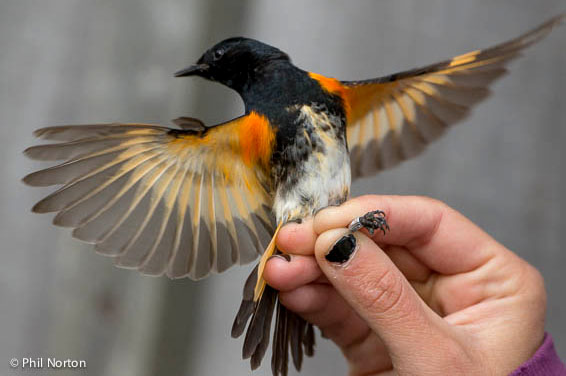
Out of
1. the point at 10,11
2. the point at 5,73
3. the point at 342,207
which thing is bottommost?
the point at 342,207

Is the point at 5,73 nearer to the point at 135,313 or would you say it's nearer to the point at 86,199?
the point at 86,199

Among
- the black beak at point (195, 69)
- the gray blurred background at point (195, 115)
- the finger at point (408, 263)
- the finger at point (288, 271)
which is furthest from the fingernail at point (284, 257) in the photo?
the gray blurred background at point (195, 115)

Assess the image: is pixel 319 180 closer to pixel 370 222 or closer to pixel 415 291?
pixel 370 222

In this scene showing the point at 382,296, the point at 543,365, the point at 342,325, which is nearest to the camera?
the point at 382,296

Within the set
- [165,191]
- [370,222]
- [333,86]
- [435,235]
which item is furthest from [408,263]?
[165,191]

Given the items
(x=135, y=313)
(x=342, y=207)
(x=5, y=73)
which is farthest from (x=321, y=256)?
(x=5, y=73)

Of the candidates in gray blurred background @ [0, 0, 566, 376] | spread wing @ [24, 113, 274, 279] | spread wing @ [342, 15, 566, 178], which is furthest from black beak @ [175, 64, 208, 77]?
gray blurred background @ [0, 0, 566, 376]
